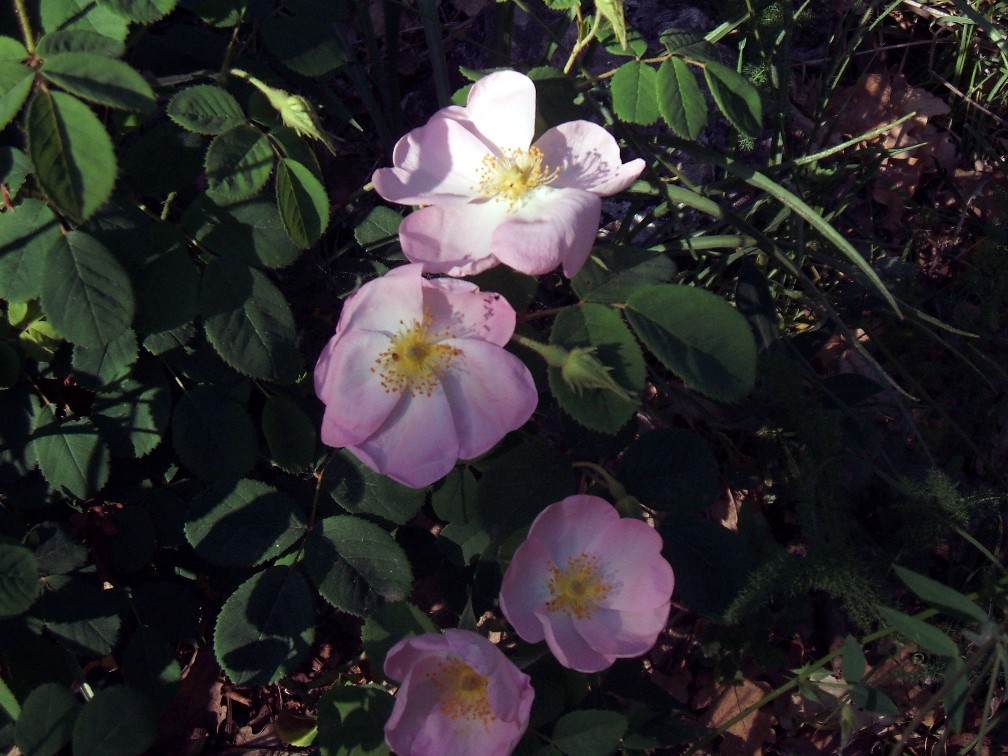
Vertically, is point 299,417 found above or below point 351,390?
below

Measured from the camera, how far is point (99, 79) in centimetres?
107

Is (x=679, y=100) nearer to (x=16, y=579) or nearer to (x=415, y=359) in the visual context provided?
(x=415, y=359)

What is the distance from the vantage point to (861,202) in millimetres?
2686

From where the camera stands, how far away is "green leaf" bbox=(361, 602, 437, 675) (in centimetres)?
132

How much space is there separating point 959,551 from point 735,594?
3.58 ft

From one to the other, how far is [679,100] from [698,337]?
417mm

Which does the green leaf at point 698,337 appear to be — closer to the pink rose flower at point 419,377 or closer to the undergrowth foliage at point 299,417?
the undergrowth foliage at point 299,417

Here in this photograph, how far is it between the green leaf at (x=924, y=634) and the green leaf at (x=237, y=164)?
3.83 feet

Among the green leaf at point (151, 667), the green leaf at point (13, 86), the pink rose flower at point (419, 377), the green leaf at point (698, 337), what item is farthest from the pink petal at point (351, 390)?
the green leaf at point (151, 667)

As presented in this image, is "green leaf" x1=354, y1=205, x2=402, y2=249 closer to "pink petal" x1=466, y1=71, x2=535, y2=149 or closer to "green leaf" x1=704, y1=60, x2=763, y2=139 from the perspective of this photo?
"pink petal" x1=466, y1=71, x2=535, y2=149

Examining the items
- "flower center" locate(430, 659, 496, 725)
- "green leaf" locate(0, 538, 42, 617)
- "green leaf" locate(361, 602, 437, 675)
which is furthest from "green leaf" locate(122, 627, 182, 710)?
"flower center" locate(430, 659, 496, 725)

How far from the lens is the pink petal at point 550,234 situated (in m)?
1.13

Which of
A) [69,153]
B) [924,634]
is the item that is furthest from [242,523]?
[924,634]

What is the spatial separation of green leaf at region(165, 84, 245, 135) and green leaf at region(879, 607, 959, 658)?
1253 millimetres
